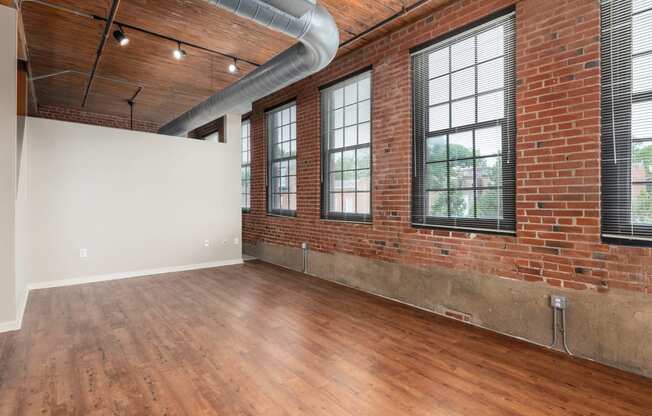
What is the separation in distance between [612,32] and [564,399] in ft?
8.97

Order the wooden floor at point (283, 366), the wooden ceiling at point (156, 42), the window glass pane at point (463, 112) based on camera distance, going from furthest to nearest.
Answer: the wooden ceiling at point (156, 42) → the window glass pane at point (463, 112) → the wooden floor at point (283, 366)

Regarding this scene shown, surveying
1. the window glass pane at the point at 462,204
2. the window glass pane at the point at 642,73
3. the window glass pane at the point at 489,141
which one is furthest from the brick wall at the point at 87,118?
the window glass pane at the point at 642,73

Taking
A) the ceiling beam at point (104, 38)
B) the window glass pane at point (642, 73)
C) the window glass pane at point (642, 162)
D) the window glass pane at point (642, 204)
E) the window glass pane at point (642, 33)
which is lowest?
the window glass pane at point (642, 204)

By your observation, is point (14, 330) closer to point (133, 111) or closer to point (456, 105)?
point (456, 105)

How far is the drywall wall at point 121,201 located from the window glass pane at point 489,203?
4.64 m

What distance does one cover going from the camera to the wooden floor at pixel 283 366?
2080 mm

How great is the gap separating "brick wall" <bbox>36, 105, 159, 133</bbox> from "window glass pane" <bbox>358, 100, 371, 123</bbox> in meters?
6.95

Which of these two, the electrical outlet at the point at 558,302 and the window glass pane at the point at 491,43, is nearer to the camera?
the electrical outlet at the point at 558,302

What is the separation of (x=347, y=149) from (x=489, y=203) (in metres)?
2.25

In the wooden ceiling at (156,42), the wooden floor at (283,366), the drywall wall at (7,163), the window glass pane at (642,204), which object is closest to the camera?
the wooden floor at (283,366)

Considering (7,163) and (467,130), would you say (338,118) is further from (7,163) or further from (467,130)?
(7,163)

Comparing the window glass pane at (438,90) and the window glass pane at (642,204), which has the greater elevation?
the window glass pane at (438,90)

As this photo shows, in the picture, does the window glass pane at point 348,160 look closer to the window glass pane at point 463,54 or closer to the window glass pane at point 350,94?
the window glass pane at point 350,94

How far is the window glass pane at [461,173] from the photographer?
140 inches
